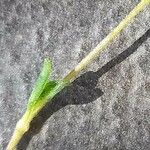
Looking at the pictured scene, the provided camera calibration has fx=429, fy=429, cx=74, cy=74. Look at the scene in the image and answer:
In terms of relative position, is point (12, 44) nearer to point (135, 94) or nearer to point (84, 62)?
point (84, 62)

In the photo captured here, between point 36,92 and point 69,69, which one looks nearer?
point 36,92

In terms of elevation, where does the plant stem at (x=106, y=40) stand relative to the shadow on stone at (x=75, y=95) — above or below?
above

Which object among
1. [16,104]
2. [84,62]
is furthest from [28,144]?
[84,62]

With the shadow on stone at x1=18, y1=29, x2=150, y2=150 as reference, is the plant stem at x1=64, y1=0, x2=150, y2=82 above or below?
above

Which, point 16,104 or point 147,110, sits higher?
point 16,104
